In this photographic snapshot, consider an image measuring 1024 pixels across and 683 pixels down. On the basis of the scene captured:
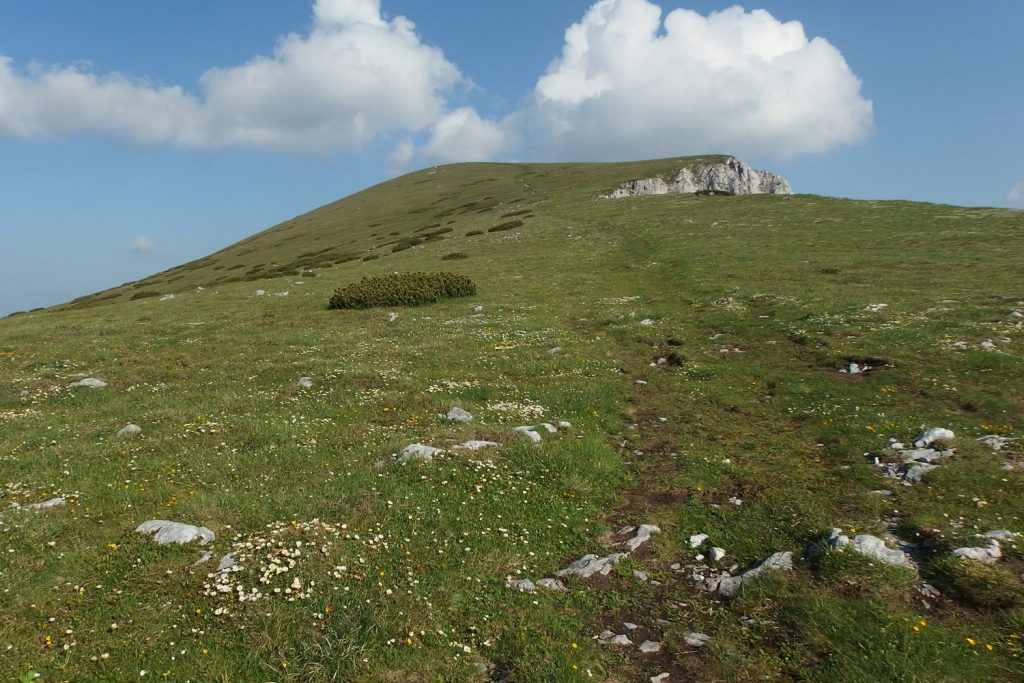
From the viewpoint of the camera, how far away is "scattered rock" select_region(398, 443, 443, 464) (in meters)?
13.2

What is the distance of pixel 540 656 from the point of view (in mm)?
7688

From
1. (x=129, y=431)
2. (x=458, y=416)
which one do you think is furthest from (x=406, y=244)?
(x=129, y=431)

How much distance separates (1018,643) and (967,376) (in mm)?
13054

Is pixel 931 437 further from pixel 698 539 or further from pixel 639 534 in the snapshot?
pixel 639 534

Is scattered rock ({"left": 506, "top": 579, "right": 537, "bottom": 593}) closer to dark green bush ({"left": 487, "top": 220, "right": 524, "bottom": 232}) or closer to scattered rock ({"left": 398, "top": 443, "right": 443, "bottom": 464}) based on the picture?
scattered rock ({"left": 398, "top": 443, "right": 443, "bottom": 464})

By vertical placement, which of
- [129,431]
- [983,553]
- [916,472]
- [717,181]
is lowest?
[983,553]

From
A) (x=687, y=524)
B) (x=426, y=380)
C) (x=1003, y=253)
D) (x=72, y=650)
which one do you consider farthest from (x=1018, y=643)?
(x=1003, y=253)

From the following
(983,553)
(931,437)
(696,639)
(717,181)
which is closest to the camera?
(696,639)

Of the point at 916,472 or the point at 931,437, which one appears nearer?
the point at 916,472

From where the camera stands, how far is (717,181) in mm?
105000

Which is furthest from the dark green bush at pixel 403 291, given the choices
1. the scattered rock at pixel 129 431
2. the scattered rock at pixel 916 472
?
the scattered rock at pixel 916 472

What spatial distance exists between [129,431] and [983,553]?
18732 mm

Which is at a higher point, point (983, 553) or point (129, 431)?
point (129, 431)

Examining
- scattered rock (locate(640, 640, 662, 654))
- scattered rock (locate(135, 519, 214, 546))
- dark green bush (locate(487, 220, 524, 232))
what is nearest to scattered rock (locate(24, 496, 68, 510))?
scattered rock (locate(135, 519, 214, 546))
